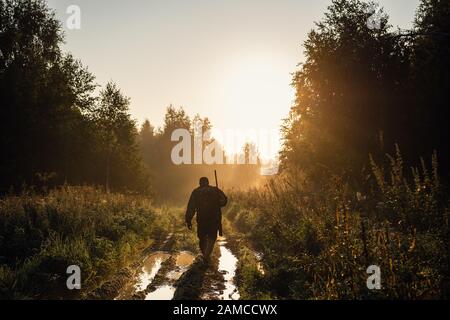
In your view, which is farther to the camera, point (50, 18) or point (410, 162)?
point (50, 18)

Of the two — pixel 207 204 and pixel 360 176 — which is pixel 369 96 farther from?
pixel 207 204

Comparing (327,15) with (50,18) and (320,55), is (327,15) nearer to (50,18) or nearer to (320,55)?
(320,55)

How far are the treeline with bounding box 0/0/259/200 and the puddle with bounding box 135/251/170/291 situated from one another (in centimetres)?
1239

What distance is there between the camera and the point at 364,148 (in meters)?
19.9

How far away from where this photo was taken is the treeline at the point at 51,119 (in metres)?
28.4

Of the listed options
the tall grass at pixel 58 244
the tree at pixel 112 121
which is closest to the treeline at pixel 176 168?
the tree at pixel 112 121

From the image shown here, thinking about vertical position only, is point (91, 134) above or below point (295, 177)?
above

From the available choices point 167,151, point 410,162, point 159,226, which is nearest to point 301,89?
point 410,162

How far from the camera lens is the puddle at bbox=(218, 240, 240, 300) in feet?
26.0

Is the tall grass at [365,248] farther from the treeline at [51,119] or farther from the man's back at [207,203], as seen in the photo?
the treeline at [51,119]

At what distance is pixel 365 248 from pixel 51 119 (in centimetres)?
3002

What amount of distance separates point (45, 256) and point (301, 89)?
18327 mm

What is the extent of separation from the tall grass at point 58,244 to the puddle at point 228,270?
8.87 ft

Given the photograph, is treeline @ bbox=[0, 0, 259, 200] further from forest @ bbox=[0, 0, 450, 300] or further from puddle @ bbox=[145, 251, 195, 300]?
puddle @ bbox=[145, 251, 195, 300]
